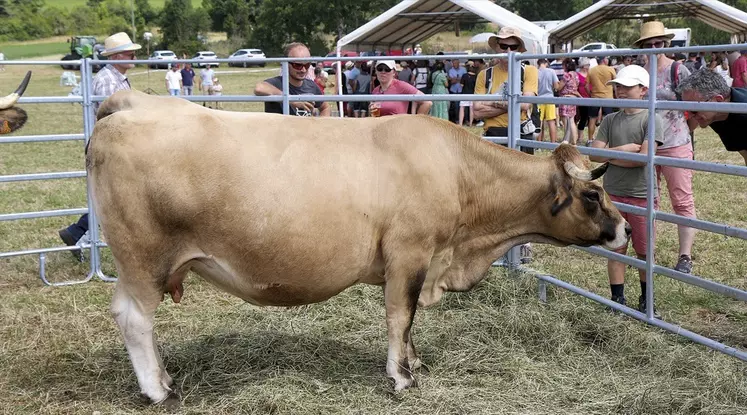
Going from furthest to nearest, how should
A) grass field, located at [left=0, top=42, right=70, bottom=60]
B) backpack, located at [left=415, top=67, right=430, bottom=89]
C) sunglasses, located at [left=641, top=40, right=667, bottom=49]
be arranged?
grass field, located at [left=0, top=42, right=70, bottom=60] < backpack, located at [left=415, top=67, right=430, bottom=89] < sunglasses, located at [left=641, top=40, right=667, bottom=49]

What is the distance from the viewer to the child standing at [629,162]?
18.9 feet

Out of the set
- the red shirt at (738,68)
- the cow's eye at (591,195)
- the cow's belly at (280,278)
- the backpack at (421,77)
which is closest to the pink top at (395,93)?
the cow's eye at (591,195)

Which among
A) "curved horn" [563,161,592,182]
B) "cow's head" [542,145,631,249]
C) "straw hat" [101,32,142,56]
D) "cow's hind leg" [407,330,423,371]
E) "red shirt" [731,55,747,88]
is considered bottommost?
"cow's hind leg" [407,330,423,371]

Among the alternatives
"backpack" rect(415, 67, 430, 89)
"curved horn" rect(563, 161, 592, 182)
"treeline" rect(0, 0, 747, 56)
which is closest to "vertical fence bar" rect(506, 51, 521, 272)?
"curved horn" rect(563, 161, 592, 182)

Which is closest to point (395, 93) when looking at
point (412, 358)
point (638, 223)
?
point (638, 223)

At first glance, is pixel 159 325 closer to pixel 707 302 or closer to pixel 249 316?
pixel 249 316

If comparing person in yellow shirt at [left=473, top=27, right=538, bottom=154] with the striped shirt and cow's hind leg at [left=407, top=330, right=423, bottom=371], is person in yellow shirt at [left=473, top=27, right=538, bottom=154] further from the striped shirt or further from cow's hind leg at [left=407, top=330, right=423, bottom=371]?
the striped shirt

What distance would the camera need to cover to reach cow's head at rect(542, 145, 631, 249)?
481 cm

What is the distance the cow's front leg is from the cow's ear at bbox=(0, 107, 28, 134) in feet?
7.63

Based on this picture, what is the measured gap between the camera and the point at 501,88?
6.68 metres

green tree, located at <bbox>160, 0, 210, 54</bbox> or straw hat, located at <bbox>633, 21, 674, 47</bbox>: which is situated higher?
green tree, located at <bbox>160, 0, 210, 54</bbox>

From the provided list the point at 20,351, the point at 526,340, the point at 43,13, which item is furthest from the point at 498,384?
the point at 43,13

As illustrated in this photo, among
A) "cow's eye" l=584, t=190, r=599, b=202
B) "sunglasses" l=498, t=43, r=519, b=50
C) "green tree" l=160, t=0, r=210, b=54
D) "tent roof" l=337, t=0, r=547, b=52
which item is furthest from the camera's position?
"green tree" l=160, t=0, r=210, b=54

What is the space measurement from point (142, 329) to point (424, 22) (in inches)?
741
